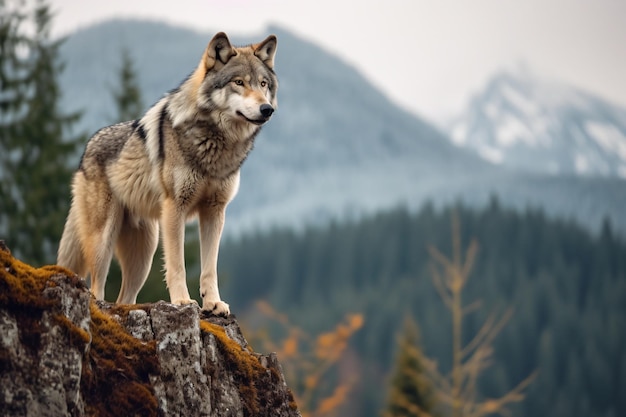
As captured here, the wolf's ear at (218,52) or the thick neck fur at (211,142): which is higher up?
the wolf's ear at (218,52)

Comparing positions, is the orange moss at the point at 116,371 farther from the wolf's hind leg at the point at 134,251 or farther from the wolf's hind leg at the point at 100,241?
the wolf's hind leg at the point at 134,251

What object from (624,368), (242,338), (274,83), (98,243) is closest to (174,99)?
(274,83)

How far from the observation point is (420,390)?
31.8 m

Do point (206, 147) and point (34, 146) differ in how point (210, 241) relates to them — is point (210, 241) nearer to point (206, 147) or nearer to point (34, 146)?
point (206, 147)

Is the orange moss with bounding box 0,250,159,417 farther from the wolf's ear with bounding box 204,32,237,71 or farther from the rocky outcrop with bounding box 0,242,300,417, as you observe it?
the wolf's ear with bounding box 204,32,237,71

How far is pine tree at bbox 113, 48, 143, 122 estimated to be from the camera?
34.8 metres

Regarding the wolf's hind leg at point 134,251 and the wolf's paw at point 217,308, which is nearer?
the wolf's paw at point 217,308

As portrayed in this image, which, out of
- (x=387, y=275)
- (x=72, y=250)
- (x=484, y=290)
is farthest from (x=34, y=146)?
(x=387, y=275)

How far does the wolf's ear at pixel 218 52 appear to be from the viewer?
8.44 m

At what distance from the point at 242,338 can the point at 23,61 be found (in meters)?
30.2

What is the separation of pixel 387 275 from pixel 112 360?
6117 inches

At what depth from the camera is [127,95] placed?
36.0m

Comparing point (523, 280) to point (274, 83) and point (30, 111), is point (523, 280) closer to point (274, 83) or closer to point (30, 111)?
point (30, 111)

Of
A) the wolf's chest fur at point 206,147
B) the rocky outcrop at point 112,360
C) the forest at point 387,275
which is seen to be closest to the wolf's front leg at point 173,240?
the wolf's chest fur at point 206,147
